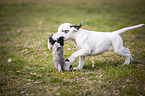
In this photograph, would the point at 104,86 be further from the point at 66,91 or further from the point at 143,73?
the point at 143,73

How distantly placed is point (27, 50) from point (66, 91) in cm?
296

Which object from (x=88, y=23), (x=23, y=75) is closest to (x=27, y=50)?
(x=23, y=75)

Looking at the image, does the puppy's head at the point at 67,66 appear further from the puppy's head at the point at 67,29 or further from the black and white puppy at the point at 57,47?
the puppy's head at the point at 67,29

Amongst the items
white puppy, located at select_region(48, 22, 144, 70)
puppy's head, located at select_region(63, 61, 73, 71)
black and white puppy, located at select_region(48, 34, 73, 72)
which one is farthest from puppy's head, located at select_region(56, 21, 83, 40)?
puppy's head, located at select_region(63, 61, 73, 71)

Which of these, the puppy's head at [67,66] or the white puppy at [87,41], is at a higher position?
the white puppy at [87,41]

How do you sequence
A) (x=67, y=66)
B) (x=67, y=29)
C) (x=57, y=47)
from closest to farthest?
1. (x=57, y=47)
2. (x=67, y=29)
3. (x=67, y=66)

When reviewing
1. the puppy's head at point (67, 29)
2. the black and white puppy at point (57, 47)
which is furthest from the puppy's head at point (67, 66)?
the puppy's head at point (67, 29)

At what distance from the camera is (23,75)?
369 centimetres

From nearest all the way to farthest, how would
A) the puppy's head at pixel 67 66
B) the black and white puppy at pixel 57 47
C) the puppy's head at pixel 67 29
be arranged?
the black and white puppy at pixel 57 47 → the puppy's head at pixel 67 29 → the puppy's head at pixel 67 66

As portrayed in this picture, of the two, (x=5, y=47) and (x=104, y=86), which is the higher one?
(x=5, y=47)

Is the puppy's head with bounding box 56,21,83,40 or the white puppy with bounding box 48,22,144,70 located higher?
the puppy's head with bounding box 56,21,83,40

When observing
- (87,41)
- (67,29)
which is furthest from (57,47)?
(87,41)

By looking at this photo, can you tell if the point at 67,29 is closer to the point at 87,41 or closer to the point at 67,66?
the point at 87,41

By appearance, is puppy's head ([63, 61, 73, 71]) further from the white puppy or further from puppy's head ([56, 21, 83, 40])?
puppy's head ([56, 21, 83, 40])
